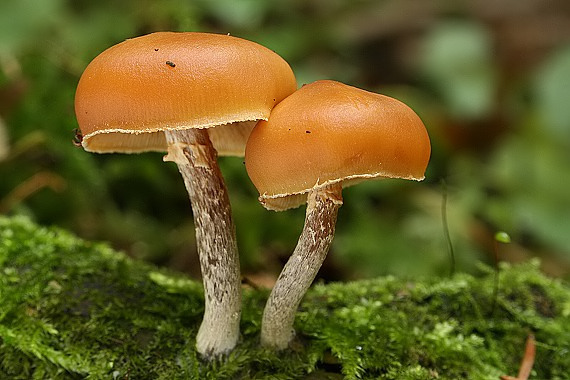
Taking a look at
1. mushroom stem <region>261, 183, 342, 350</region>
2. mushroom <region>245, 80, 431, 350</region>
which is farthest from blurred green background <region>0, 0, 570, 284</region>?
mushroom <region>245, 80, 431, 350</region>

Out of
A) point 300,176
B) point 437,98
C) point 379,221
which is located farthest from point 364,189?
point 300,176

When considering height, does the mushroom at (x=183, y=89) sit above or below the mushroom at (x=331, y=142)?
above

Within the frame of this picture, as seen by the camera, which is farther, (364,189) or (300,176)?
(364,189)

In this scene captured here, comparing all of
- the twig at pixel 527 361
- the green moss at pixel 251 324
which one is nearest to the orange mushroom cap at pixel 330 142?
the green moss at pixel 251 324

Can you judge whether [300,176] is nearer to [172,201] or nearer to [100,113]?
[100,113]

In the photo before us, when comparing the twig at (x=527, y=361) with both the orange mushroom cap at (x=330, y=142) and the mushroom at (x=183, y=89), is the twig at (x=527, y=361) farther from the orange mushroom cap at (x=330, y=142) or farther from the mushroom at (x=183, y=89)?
the mushroom at (x=183, y=89)
